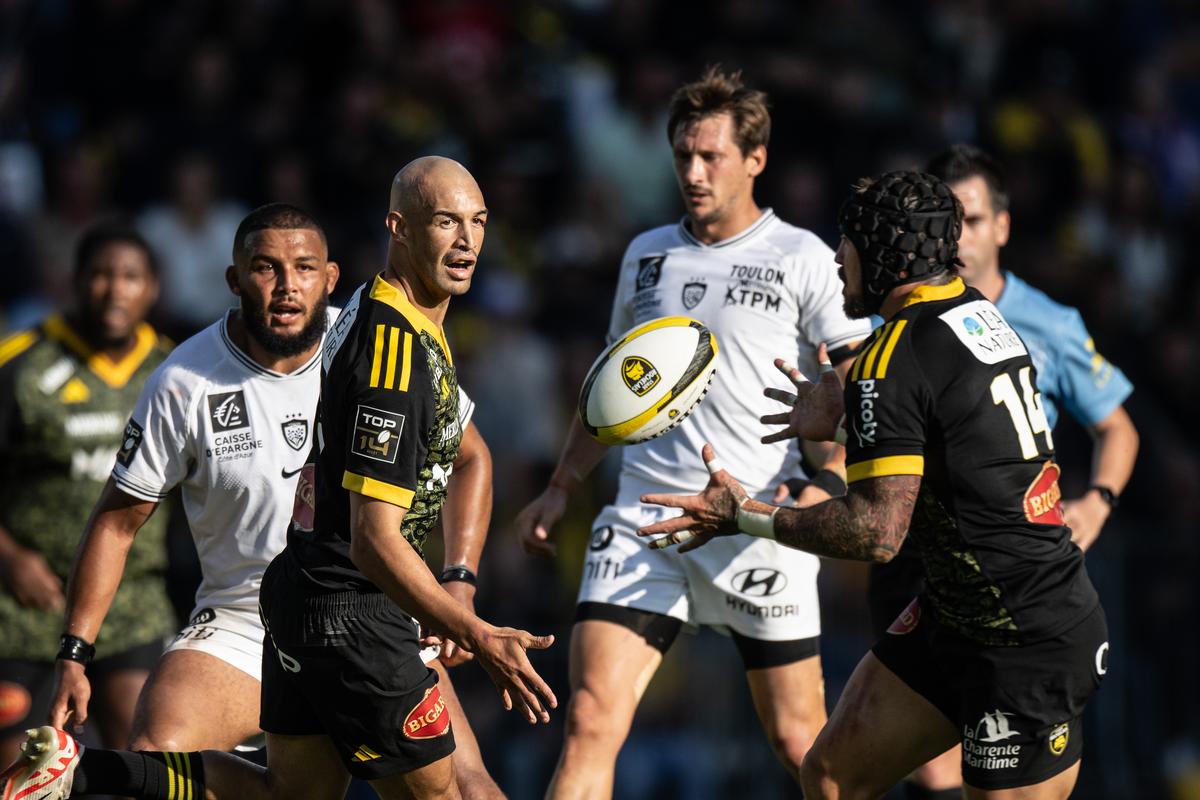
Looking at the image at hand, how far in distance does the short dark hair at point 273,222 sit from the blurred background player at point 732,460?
157 centimetres

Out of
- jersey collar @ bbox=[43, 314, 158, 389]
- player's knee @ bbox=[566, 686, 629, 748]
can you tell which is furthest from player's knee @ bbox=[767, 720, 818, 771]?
jersey collar @ bbox=[43, 314, 158, 389]

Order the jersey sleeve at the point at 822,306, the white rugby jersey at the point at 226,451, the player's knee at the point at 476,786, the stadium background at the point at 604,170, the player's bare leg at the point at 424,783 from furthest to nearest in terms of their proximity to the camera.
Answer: the stadium background at the point at 604,170, the jersey sleeve at the point at 822,306, the white rugby jersey at the point at 226,451, the player's knee at the point at 476,786, the player's bare leg at the point at 424,783

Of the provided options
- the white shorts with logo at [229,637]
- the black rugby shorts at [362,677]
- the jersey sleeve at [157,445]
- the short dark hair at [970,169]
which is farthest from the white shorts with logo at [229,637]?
the short dark hair at [970,169]

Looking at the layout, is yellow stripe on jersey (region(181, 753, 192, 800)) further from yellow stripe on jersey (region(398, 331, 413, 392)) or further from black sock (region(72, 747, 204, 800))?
yellow stripe on jersey (region(398, 331, 413, 392))

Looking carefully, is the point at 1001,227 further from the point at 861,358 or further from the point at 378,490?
the point at 378,490

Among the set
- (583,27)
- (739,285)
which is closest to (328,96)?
(583,27)

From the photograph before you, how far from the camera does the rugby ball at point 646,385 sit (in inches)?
245

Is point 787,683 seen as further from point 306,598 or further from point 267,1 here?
point 267,1

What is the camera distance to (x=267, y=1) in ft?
46.4

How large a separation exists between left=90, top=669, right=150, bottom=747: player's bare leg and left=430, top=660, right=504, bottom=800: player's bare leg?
6.52 ft

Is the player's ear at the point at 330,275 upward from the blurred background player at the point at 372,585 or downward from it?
upward

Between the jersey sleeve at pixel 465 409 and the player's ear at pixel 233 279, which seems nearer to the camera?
the jersey sleeve at pixel 465 409

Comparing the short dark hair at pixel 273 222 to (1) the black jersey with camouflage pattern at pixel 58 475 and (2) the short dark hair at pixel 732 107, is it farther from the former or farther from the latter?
(2) the short dark hair at pixel 732 107

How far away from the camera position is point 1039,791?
5.63 meters
